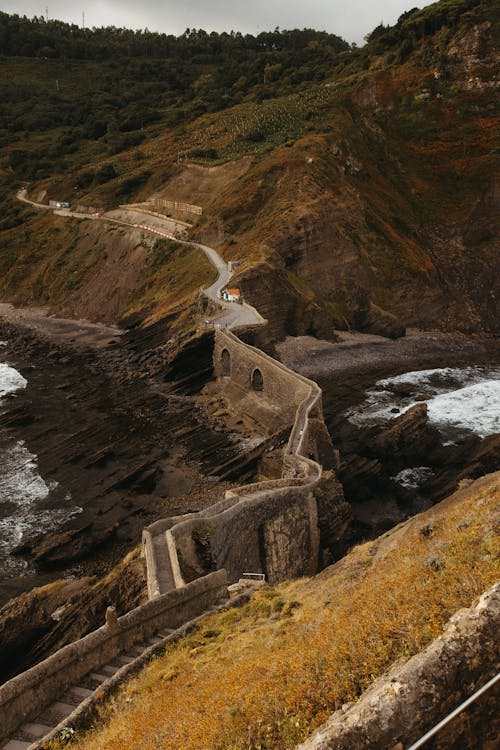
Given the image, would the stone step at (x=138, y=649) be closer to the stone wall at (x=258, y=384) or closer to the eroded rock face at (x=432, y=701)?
the eroded rock face at (x=432, y=701)

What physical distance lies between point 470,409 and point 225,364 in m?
18.2

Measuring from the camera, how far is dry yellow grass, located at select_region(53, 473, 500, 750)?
7523 mm

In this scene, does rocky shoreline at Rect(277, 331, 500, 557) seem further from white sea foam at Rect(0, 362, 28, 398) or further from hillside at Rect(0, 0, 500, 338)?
white sea foam at Rect(0, 362, 28, 398)

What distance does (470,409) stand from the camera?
44.9m

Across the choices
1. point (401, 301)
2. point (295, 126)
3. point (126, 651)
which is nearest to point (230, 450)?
point (126, 651)

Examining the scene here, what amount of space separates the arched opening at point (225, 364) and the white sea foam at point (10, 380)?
1623 cm

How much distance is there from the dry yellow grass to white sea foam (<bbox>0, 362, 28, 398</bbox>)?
3917cm

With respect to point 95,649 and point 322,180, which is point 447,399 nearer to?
point 322,180

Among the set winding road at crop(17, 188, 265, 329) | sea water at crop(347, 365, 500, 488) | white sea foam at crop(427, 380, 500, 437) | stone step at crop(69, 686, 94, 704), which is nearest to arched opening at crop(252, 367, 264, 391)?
winding road at crop(17, 188, 265, 329)

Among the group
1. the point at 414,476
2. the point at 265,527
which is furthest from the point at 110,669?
the point at 414,476

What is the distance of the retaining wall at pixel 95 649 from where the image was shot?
10.8 m

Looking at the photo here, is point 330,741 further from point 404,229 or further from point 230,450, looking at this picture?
point 404,229

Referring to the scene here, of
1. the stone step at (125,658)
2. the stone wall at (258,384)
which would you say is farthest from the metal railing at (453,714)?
the stone wall at (258,384)

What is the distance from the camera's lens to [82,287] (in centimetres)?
7431
